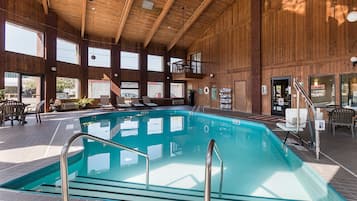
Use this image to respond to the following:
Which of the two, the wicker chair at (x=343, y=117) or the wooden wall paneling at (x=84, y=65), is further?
the wooden wall paneling at (x=84, y=65)

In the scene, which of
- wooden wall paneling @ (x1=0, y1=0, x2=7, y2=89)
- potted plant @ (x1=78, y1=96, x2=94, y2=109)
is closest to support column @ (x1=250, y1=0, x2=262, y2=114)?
potted plant @ (x1=78, y1=96, x2=94, y2=109)

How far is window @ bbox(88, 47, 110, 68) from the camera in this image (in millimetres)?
13859

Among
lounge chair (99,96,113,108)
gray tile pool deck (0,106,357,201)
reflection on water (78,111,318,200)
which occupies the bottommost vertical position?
reflection on water (78,111,318,200)

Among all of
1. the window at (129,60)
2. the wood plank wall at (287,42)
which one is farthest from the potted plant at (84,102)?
the wood plank wall at (287,42)

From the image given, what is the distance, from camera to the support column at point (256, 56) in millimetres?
11117

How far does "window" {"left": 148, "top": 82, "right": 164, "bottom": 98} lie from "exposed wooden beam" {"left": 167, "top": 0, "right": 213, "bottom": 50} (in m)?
3.17

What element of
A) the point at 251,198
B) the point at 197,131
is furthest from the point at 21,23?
the point at 251,198

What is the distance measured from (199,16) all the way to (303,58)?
7.51m

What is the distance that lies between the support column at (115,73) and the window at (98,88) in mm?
340

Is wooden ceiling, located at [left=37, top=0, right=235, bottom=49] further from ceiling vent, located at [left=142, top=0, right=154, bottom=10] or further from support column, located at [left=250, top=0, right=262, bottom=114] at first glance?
support column, located at [left=250, top=0, right=262, bottom=114]

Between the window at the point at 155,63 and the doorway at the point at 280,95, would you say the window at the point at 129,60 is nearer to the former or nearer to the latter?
the window at the point at 155,63

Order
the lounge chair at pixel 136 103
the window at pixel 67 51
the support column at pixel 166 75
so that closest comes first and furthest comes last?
the window at pixel 67 51 → the lounge chair at pixel 136 103 → the support column at pixel 166 75

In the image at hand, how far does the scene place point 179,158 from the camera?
16.0 feet

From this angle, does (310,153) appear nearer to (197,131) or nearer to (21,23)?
(197,131)
